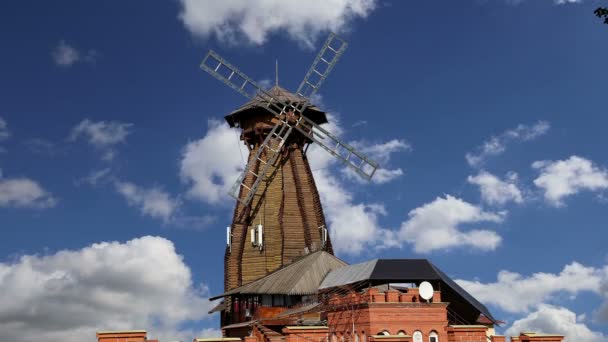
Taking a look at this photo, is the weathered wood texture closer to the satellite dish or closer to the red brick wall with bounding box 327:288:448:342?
the red brick wall with bounding box 327:288:448:342

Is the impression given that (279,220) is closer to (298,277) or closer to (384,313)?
(298,277)

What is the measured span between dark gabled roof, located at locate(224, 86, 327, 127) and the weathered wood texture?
3.13 meters

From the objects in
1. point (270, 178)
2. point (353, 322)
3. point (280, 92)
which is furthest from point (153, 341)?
point (280, 92)

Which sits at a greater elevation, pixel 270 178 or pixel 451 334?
pixel 270 178

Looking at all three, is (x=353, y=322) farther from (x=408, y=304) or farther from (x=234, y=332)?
(x=234, y=332)

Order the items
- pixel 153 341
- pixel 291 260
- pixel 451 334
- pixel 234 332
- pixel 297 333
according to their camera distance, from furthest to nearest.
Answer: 1. pixel 291 260
2. pixel 234 332
3. pixel 451 334
4. pixel 297 333
5. pixel 153 341

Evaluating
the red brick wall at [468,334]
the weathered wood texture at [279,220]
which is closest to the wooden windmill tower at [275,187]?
the weathered wood texture at [279,220]

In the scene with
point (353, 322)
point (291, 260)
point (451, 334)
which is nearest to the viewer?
point (451, 334)

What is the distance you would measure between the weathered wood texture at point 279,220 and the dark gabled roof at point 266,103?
313 centimetres

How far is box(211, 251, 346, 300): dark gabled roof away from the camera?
165 ft

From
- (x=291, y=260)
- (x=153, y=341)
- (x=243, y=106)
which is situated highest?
(x=243, y=106)

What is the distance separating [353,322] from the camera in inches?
1453

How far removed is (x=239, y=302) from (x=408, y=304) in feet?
85.1

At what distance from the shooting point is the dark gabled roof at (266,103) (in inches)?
2549
